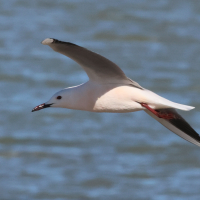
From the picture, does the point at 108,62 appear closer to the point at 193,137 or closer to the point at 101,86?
the point at 101,86

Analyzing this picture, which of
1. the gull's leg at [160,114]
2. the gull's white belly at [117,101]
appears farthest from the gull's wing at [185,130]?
the gull's white belly at [117,101]

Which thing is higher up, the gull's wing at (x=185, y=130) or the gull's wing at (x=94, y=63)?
the gull's wing at (x=94, y=63)

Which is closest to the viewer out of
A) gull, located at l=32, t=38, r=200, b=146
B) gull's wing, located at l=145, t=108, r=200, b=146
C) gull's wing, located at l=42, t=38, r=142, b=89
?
gull's wing, located at l=42, t=38, r=142, b=89

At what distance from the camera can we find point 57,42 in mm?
3848

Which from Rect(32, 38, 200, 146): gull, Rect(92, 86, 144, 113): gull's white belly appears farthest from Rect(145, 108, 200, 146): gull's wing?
Rect(92, 86, 144, 113): gull's white belly

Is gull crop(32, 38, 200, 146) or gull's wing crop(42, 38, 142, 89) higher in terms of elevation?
gull's wing crop(42, 38, 142, 89)

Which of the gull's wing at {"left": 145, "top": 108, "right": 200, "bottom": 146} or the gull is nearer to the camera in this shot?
the gull

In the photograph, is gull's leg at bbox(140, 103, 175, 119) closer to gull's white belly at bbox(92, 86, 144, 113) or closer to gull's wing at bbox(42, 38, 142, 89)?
gull's white belly at bbox(92, 86, 144, 113)

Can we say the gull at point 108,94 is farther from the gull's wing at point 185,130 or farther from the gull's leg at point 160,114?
the gull's wing at point 185,130

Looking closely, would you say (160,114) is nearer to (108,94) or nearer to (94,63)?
(108,94)

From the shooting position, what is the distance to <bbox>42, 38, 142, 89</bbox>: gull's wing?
13.1ft

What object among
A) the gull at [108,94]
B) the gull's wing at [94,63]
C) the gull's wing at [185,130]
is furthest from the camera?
the gull's wing at [185,130]

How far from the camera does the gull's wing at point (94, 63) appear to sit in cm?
398

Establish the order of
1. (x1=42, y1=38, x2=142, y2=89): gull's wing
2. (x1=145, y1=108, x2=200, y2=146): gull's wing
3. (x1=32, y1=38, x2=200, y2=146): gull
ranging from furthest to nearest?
(x1=145, y1=108, x2=200, y2=146): gull's wing, (x1=32, y1=38, x2=200, y2=146): gull, (x1=42, y1=38, x2=142, y2=89): gull's wing
